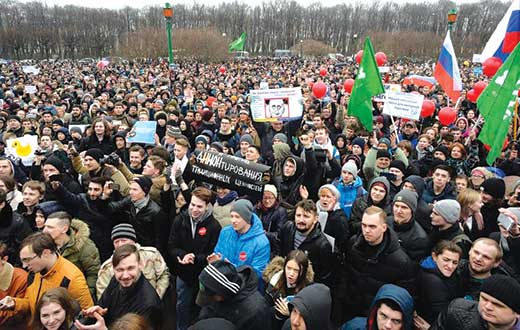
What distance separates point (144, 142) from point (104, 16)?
235 feet

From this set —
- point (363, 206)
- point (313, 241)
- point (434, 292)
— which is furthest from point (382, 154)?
point (434, 292)

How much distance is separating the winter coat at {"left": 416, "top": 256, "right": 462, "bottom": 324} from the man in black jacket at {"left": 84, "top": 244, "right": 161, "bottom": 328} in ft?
6.32

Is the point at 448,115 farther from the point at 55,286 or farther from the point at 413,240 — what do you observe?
the point at 55,286

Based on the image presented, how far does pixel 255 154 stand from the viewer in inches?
208

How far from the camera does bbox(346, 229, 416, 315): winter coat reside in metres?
2.96

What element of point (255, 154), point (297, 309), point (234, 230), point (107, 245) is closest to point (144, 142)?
point (255, 154)

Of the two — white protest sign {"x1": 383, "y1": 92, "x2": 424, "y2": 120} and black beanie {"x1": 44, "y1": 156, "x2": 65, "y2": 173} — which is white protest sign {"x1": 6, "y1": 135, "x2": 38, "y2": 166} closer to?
black beanie {"x1": 44, "y1": 156, "x2": 65, "y2": 173}

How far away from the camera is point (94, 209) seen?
13.1 feet

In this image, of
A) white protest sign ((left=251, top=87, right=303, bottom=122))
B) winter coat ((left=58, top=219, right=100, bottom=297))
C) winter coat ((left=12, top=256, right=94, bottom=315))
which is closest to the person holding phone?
winter coat ((left=12, top=256, right=94, bottom=315))

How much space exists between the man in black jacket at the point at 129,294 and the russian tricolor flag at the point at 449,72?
7031 mm

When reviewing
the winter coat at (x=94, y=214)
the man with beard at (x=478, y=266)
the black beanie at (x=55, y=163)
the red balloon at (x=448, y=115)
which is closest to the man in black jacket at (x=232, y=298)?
the man with beard at (x=478, y=266)

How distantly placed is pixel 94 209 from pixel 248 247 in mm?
1776

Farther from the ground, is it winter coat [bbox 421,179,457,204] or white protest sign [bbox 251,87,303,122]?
white protest sign [bbox 251,87,303,122]

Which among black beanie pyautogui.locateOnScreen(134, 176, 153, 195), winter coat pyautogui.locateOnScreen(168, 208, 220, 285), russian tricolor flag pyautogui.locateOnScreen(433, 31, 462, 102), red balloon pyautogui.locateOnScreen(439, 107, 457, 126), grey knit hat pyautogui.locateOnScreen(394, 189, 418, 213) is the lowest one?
winter coat pyautogui.locateOnScreen(168, 208, 220, 285)
